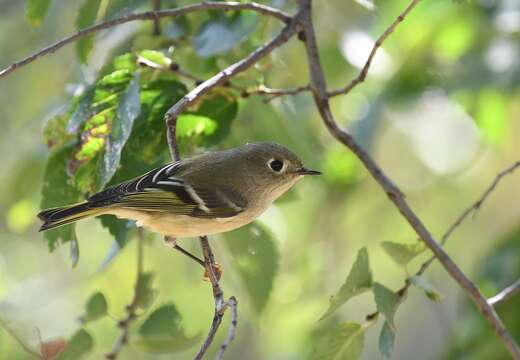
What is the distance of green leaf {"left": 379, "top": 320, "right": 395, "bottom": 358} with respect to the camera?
59.6 inches

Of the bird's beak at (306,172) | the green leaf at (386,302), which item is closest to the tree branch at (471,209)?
the green leaf at (386,302)

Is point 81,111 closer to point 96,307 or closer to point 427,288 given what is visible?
point 96,307

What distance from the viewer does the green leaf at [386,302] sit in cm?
155

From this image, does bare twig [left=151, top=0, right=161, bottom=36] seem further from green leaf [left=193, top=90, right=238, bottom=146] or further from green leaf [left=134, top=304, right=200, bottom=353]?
green leaf [left=134, top=304, right=200, bottom=353]

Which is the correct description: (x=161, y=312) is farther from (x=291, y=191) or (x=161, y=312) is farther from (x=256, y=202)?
(x=291, y=191)

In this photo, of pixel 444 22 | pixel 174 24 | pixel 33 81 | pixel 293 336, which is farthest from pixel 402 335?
pixel 174 24

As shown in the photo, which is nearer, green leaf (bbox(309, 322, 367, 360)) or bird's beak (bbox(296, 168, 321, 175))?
green leaf (bbox(309, 322, 367, 360))

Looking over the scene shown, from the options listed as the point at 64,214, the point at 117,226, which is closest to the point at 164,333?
the point at 117,226

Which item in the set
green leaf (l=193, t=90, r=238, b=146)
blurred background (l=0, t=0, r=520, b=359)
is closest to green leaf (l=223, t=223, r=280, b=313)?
blurred background (l=0, t=0, r=520, b=359)

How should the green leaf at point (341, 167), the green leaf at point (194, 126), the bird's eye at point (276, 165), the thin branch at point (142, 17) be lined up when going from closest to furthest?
the thin branch at point (142, 17)
the green leaf at point (194, 126)
the bird's eye at point (276, 165)
the green leaf at point (341, 167)

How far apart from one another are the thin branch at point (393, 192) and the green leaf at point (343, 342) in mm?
227

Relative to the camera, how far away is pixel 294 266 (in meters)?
2.99

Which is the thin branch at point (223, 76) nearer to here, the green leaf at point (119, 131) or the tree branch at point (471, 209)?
the green leaf at point (119, 131)

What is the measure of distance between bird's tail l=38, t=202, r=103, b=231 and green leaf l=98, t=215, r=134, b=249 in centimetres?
A: 12
